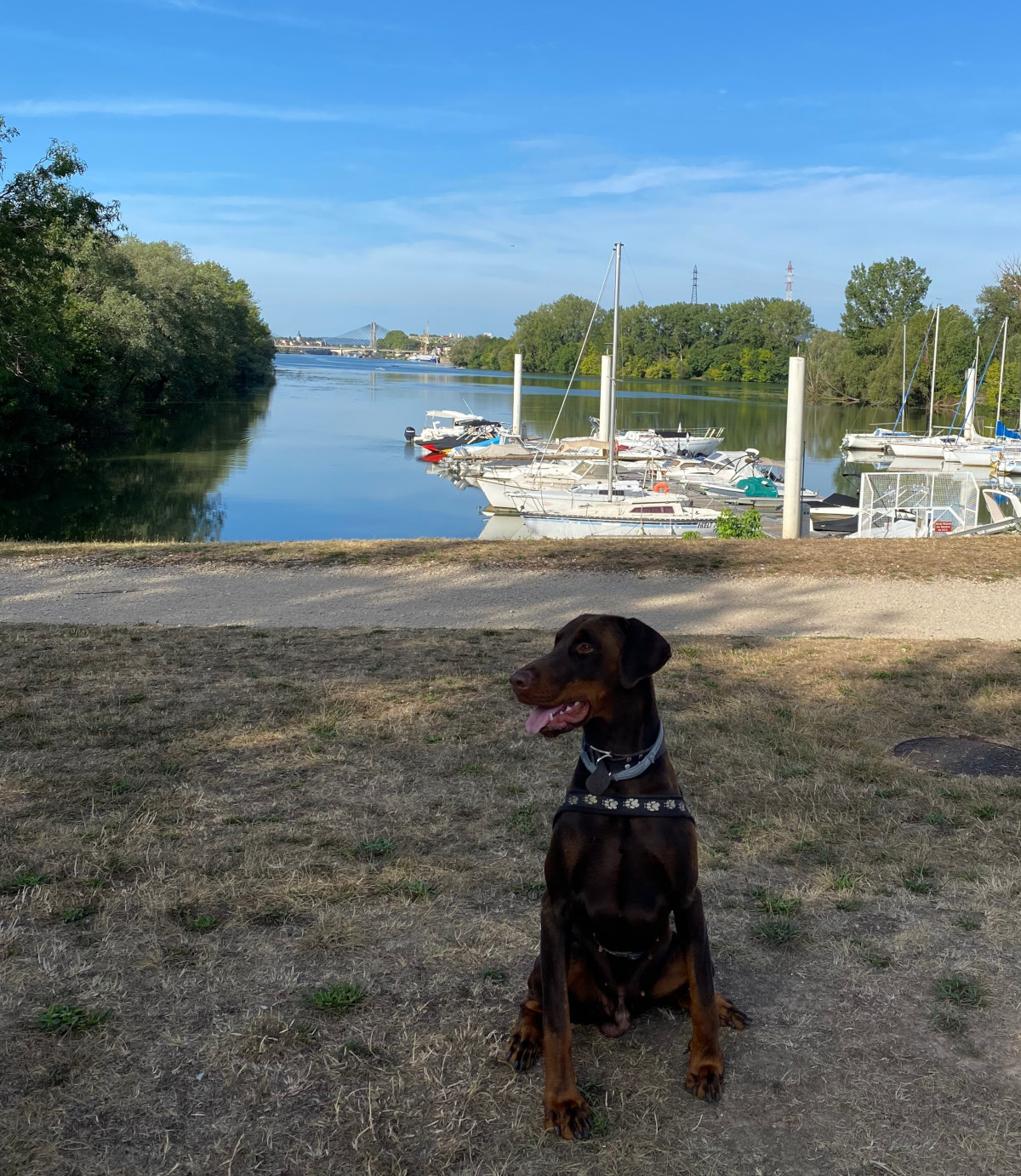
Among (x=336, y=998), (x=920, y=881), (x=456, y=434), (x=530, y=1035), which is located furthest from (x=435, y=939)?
(x=456, y=434)

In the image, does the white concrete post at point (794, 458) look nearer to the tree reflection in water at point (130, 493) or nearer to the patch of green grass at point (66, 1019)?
the tree reflection in water at point (130, 493)

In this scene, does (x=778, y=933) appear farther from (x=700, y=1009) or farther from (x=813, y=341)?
(x=813, y=341)

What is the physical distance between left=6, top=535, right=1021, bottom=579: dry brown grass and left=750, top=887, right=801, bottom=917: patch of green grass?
8.40 meters

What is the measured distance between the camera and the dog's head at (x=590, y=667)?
2.77 m

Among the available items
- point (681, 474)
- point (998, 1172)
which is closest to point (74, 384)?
point (681, 474)

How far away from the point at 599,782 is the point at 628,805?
0.31 ft

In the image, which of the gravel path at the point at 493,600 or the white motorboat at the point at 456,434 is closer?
the gravel path at the point at 493,600

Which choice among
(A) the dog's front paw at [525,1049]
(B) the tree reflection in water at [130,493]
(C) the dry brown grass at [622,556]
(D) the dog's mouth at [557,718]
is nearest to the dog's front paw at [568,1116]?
(A) the dog's front paw at [525,1049]

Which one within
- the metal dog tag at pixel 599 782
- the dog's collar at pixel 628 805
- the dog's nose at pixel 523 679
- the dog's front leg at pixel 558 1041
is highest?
the dog's nose at pixel 523 679

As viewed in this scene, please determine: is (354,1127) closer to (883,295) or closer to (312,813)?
(312,813)

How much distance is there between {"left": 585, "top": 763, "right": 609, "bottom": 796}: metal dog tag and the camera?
114 inches

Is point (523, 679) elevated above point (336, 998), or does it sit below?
above

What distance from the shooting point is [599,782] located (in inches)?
115

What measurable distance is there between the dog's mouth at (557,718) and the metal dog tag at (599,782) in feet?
0.55
